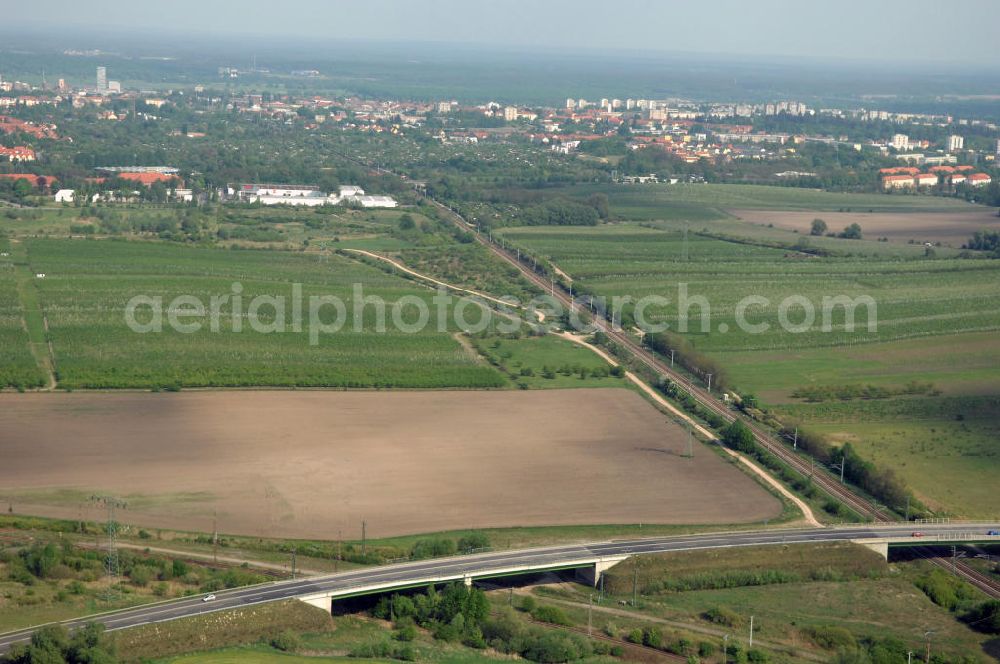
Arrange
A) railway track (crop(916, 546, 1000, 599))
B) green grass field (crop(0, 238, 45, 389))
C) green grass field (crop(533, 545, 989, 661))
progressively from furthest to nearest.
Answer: green grass field (crop(0, 238, 45, 389)) < railway track (crop(916, 546, 1000, 599)) < green grass field (crop(533, 545, 989, 661))

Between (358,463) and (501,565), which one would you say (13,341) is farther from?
(501,565)

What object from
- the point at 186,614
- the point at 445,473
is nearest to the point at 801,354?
the point at 445,473

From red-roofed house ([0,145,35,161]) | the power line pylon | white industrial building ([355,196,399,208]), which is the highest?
red-roofed house ([0,145,35,161])

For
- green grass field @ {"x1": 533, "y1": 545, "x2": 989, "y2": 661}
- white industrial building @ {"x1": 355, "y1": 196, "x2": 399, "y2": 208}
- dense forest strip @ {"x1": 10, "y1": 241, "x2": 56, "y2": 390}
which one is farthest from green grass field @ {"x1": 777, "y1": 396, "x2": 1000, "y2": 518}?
white industrial building @ {"x1": 355, "y1": 196, "x2": 399, "y2": 208}

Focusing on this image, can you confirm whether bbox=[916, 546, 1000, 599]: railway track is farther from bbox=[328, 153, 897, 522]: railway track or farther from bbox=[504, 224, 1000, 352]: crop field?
bbox=[504, 224, 1000, 352]: crop field

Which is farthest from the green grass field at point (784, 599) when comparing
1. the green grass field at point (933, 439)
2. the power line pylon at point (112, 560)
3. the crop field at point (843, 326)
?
the power line pylon at point (112, 560)

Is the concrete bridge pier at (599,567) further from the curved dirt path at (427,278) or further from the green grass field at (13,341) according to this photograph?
the curved dirt path at (427,278)

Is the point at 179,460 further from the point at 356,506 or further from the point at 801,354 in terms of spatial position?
the point at 801,354
